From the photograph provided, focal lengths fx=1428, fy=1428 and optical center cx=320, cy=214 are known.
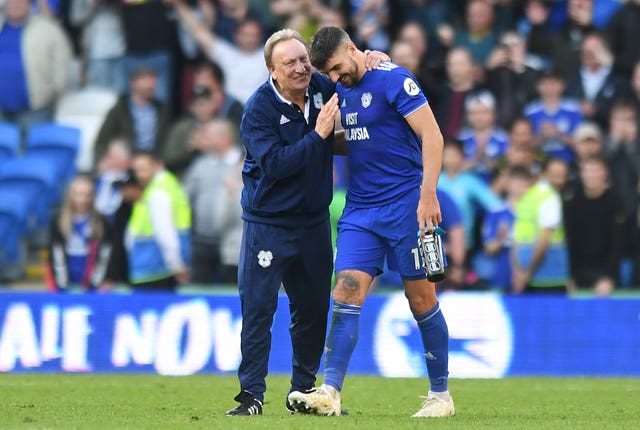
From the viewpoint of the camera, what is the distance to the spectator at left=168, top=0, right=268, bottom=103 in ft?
53.3

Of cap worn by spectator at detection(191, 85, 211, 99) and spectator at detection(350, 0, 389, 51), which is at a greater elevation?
spectator at detection(350, 0, 389, 51)

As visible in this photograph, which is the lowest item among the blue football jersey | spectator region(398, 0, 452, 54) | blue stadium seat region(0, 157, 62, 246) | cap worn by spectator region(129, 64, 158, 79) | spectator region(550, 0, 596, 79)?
blue stadium seat region(0, 157, 62, 246)

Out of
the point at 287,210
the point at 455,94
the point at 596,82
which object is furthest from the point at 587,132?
the point at 287,210

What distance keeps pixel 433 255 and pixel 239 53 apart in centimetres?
845

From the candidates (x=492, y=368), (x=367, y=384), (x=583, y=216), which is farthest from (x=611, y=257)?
(x=367, y=384)

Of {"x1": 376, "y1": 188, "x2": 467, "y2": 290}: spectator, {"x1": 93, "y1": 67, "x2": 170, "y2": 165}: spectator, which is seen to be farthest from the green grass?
{"x1": 93, "y1": 67, "x2": 170, "y2": 165}: spectator

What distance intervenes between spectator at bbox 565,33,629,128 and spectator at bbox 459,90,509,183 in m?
1.09

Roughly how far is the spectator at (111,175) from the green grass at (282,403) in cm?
260

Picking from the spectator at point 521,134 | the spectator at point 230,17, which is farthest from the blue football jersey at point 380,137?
the spectator at point 230,17

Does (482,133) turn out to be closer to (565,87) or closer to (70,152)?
(565,87)

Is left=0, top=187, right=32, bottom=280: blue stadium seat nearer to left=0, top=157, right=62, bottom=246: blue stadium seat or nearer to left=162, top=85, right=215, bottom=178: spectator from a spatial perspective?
left=0, top=157, right=62, bottom=246: blue stadium seat

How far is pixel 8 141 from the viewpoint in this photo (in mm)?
16797

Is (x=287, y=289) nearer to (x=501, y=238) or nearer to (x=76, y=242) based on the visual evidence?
(x=501, y=238)

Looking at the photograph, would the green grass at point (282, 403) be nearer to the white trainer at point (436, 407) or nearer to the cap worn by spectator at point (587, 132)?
the white trainer at point (436, 407)
